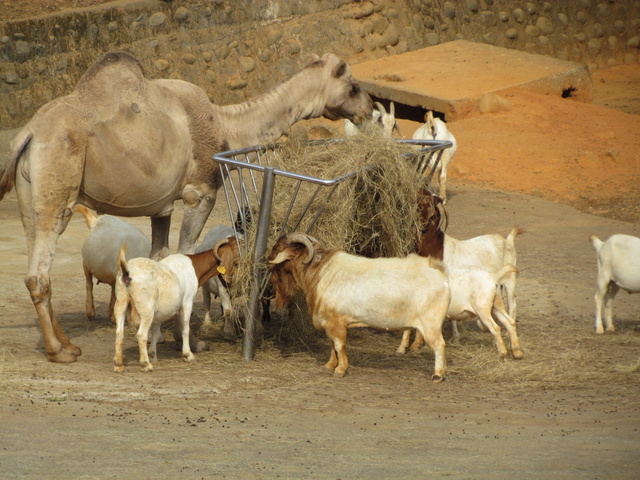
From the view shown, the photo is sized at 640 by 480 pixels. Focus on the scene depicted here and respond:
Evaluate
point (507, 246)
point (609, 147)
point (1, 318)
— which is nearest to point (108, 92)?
point (1, 318)

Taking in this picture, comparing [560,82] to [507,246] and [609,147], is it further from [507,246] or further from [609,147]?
[507,246]

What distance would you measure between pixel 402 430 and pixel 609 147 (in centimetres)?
1183

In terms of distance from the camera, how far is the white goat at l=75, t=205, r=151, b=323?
361 inches

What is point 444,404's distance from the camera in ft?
22.6

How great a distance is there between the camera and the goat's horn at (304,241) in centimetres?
778

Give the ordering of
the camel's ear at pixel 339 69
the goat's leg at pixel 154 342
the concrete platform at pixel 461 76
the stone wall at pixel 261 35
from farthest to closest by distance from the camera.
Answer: the concrete platform at pixel 461 76 → the stone wall at pixel 261 35 → the camel's ear at pixel 339 69 → the goat's leg at pixel 154 342

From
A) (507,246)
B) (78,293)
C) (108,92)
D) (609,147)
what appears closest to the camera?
(108,92)

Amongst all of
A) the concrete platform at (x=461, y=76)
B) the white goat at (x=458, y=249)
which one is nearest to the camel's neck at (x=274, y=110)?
the white goat at (x=458, y=249)

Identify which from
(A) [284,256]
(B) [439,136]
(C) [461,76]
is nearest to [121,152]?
(A) [284,256]

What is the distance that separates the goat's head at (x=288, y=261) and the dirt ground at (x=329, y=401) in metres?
0.59

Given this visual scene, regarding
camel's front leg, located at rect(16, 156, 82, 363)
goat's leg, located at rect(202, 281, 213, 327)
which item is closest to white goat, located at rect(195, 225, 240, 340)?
goat's leg, located at rect(202, 281, 213, 327)

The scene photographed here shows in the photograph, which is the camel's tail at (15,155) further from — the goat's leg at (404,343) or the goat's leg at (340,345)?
the goat's leg at (404,343)

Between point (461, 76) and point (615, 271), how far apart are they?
10361mm

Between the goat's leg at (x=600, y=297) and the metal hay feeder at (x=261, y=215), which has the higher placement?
the metal hay feeder at (x=261, y=215)
